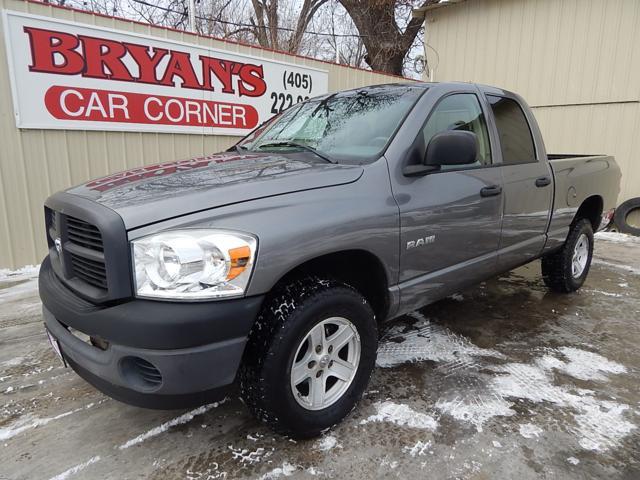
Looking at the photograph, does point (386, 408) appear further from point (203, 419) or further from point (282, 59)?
point (282, 59)

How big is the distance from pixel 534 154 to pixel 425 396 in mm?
2221

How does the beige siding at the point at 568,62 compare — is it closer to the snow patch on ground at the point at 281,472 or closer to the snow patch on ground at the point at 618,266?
the snow patch on ground at the point at 618,266

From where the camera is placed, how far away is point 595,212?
4.68 metres

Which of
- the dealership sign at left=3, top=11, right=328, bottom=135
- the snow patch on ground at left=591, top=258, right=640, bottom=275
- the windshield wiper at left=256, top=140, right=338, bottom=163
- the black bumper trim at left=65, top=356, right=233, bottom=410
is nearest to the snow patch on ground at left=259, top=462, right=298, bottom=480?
the black bumper trim at left=65, top=356, right=233, bottom=410

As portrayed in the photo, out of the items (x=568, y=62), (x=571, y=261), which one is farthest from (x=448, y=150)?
(x=568, y=62)

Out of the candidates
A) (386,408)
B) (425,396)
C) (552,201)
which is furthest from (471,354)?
(552,201)

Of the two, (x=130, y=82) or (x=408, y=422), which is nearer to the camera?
(x=408, y=422)

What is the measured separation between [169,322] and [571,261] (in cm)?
401

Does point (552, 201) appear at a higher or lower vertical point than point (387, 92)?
lower

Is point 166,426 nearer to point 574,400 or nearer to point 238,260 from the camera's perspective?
point 238,260

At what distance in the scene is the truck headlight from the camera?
1753 millimetres

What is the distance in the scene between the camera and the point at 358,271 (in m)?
2.51

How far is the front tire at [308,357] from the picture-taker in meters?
1.96

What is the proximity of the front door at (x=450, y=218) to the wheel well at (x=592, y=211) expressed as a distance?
188 cm
